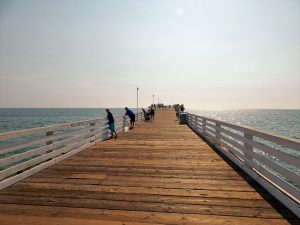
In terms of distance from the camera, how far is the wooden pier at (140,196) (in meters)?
3.90

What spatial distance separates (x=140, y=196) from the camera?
4.78 meters

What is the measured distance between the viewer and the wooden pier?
3896 mm

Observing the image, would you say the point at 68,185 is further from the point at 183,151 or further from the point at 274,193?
the point at 183,151

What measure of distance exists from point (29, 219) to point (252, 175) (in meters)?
4.99

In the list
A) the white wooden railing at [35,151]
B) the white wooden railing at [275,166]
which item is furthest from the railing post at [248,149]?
the white wooden railing at [35,151]

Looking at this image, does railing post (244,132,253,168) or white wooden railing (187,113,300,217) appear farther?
railing post (244,132,253,168)

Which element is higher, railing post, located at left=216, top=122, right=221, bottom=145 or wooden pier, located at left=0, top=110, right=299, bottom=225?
railing post, located at left=216, top=122, right=221, bottom=145

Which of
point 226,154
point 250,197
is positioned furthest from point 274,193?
point 226,154

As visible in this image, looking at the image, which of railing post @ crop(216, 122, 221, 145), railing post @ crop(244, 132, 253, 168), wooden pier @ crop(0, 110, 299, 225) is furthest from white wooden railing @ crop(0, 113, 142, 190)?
railing post @ crop(216, 122, 221, 145)

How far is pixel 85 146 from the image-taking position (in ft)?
34.1

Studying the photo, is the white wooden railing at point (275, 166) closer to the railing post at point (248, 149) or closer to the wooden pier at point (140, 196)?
the railing post at point (248, 149)

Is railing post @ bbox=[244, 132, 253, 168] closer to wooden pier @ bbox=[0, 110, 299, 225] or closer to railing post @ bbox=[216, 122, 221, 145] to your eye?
wooden pier @ bbox=[0, 110, 299, 225]

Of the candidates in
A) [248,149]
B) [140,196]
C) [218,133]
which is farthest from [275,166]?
[218,133]

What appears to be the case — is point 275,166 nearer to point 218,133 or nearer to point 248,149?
point 248,149
